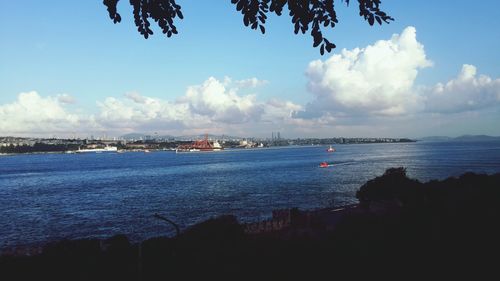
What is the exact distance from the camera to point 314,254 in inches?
544

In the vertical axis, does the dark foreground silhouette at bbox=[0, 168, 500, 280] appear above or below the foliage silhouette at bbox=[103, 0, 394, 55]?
below

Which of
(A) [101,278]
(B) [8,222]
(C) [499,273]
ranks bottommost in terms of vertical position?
(B) [8,222]

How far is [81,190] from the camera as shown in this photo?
73.1 m

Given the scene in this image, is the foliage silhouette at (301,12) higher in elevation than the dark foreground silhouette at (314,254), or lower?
higher

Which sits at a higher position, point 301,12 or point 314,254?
point 301,12

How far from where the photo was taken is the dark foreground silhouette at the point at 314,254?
38.9 ft

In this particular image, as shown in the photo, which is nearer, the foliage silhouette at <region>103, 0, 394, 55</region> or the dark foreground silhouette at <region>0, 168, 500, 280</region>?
the foliage silhouette at <region>103, 0, 394, 55</region>

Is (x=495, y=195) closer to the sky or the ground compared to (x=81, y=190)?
closer to the sky

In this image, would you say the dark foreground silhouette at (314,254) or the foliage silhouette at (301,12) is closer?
the foliage silhouette at (301,12)

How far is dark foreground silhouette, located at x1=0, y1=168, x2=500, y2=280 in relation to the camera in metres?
11.9

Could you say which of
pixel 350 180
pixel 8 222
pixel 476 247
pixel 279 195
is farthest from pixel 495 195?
pixel 350 180

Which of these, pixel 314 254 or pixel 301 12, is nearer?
pixel 301 12

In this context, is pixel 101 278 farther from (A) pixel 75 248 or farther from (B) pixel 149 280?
(A) pixel 75 248

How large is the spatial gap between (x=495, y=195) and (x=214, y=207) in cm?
3312
